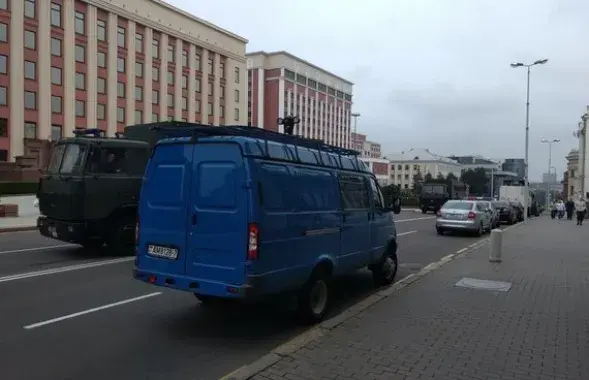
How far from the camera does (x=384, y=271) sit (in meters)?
9.33

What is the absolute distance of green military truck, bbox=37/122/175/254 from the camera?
465 inches

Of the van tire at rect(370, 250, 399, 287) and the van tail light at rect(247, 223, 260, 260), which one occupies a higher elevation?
the van tail light at rect(247, 223, 260, 260)

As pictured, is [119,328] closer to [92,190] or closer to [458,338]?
[458,338]

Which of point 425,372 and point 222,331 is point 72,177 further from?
point 425,372

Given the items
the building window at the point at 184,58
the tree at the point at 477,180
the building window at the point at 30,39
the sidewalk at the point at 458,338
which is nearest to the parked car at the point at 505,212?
the sidewalk at the point at 458,338

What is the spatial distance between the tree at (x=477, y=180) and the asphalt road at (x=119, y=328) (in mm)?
118733

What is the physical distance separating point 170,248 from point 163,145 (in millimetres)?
1318

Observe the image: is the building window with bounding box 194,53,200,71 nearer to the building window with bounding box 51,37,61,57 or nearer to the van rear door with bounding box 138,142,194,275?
the building window with bounding box 51,37,61,57

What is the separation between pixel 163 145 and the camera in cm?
657

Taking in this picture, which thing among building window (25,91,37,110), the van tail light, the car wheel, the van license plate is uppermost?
building window (25,91,37,110)

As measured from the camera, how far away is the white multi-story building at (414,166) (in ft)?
500

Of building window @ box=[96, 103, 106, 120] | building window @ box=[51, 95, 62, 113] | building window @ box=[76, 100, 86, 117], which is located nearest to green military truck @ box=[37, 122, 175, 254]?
building window @ box=[51, 95, 62, 113]

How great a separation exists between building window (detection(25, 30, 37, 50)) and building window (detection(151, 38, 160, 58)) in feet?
57.7

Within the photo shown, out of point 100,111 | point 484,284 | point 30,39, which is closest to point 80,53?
point 30,39
